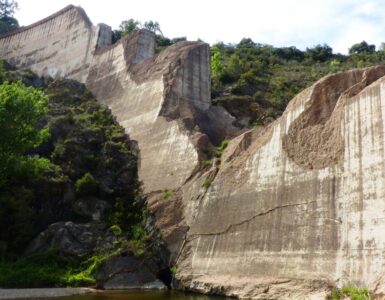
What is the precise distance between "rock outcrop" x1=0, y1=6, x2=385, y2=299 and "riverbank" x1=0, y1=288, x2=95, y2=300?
4.04 metres

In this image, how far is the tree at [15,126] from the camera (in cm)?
2300

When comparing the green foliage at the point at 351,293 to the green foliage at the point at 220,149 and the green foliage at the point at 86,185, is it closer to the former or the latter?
the green foliage at the point at 220,149

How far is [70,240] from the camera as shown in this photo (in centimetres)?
2197

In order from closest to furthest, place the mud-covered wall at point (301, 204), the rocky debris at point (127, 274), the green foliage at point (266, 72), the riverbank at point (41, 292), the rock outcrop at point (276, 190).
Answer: the mud-covered wall at point (301, 204) < the rock outcrop at point (276, 190) < the riverbank at point (41, 292) < the rocky debris at point (127, 274) < the green foliage at point (266, 72)

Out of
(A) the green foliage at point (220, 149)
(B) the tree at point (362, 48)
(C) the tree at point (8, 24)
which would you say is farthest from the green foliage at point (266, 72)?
(C) the tree at point (8, 24)

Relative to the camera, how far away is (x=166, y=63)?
101 ft

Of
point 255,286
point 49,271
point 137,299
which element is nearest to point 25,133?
point 49,271

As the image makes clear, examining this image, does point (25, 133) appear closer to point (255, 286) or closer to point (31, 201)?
point (31, 201)

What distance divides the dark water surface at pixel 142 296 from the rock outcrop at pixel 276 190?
871mm

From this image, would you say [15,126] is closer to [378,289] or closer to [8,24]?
[378,289]

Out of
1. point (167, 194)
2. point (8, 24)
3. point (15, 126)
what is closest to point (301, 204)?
point (167, 194)

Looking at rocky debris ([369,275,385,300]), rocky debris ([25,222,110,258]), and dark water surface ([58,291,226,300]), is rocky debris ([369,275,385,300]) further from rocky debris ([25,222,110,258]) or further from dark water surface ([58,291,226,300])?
rocky debris ([25,222,110,258])

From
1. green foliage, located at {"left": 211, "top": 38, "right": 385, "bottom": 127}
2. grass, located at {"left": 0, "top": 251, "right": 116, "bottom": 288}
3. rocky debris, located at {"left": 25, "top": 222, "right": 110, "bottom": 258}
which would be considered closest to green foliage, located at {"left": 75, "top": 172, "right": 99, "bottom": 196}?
rocky debris, located at {"left": 25, "top": 222, "right": 110, "bottom": 258}

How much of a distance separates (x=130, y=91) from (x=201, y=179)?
11670 mm
